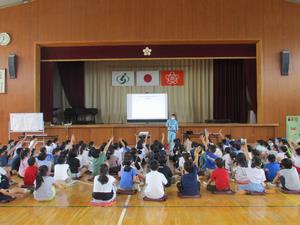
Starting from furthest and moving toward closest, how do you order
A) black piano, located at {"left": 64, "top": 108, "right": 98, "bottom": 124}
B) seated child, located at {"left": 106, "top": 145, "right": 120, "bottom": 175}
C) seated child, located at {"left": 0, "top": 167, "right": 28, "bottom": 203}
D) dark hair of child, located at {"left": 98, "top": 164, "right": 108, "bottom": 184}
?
black piano, located at {"left": 64, "top": 108, "right": 98, "bottom": 124}
seated child, located at {"left": 106, "top": 145, "right": 120, "bottom": 175}
seated child, located at {"left": 0, "top": 167, "right": 28, "bottom": 203}
dark hair of child, located at {"left": 98, "top": 164, "right": 108, "bottom": 184}

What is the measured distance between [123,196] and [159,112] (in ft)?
29.9

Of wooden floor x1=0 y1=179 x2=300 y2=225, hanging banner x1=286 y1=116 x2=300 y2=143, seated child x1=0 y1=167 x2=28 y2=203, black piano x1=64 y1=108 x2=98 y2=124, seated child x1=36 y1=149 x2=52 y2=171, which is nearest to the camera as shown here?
wooden floor x1=0 y1=179 x2=300 y2=225

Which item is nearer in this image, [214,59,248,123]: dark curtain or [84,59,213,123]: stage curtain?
[214,59,248,123]: dark curtain

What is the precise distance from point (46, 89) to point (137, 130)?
12.7 ft

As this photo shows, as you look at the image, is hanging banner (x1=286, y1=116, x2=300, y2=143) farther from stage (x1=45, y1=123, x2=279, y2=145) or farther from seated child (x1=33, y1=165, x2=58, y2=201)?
seated child (x1=33, y1=165, x2=58, y2=201)

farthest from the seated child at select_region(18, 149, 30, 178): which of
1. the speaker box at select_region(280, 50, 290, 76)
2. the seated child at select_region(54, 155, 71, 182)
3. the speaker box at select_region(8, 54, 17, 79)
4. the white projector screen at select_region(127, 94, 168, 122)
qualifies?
the speaker box at select_region(280, 50, 290, 76)

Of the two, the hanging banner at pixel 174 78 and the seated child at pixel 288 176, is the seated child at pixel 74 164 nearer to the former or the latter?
the seated child at pixel 288 176

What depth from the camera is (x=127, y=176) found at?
226 inches

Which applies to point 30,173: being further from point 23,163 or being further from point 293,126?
point 293,126

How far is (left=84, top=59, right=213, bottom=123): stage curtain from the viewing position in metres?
16.2

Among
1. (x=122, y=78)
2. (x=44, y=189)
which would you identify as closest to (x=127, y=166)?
(x=44, y=189)

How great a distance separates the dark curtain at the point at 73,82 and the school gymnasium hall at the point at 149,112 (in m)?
0.05

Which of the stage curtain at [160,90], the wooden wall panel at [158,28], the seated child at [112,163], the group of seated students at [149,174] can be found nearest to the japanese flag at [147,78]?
the stage curtain at [160,90]

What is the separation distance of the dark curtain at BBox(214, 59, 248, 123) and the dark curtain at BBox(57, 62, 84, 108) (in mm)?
6505
